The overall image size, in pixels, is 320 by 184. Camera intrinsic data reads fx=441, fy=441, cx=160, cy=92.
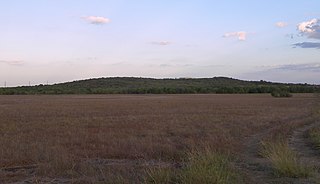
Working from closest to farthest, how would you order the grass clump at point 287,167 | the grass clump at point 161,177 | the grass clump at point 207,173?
the grass clump at point 207,173 < the grass clump at point 161,177 < the grass clump at point 287,167

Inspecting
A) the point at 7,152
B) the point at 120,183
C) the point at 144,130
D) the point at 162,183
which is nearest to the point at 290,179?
the point at 162,183

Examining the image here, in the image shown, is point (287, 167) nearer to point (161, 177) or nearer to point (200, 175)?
point (200, 175)

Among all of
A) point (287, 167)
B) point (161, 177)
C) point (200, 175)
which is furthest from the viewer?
point (287, 167)

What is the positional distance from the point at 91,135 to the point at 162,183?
1284 cm

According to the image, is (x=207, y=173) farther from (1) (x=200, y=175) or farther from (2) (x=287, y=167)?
(2) (x=287, y=167)

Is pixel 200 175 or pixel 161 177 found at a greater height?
pixel 200 175

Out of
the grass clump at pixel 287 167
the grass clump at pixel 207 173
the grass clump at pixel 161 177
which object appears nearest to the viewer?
the grass clump at pixel 207 173

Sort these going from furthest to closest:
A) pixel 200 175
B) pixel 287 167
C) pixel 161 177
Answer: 1. pixel 287 167
2. pixel 161 177
3. pixel 200 175

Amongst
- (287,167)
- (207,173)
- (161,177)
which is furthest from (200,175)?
(287,167)

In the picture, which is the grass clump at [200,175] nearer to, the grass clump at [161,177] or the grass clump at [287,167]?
the grass clump at [161,177]

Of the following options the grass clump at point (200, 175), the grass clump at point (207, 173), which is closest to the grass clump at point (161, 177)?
the grass clump at point (200, 175)

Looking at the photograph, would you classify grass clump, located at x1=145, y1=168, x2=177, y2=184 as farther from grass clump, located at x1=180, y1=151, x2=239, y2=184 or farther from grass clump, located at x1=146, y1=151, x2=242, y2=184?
grass clump, located at x1=180, y1=151, x2=239, y2=184

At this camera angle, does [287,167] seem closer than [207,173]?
No

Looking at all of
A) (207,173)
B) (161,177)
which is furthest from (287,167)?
(161,177)
